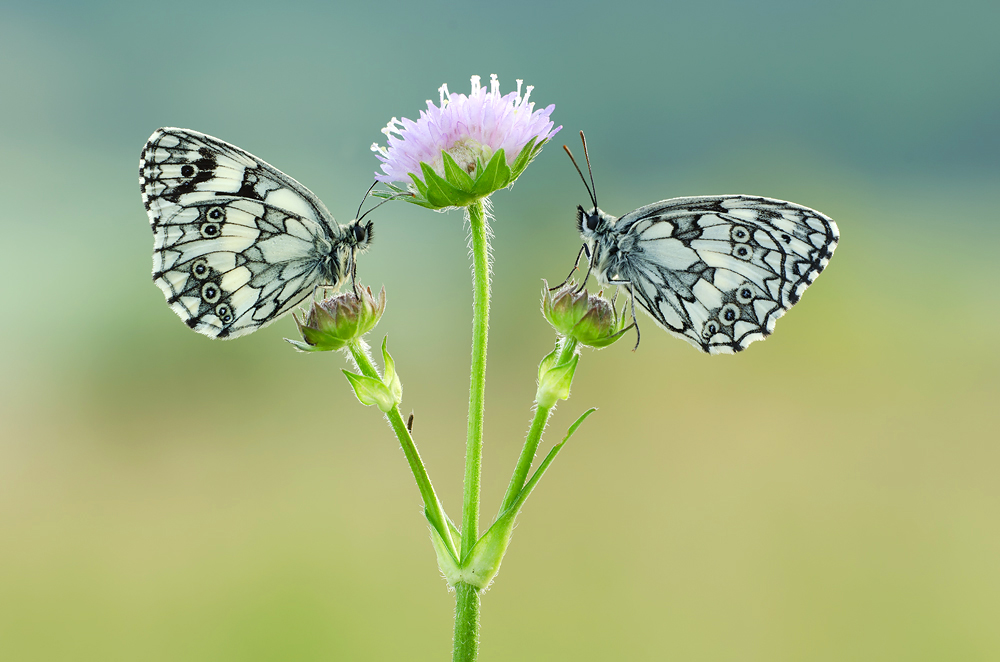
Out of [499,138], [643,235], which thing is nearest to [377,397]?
[499,138]

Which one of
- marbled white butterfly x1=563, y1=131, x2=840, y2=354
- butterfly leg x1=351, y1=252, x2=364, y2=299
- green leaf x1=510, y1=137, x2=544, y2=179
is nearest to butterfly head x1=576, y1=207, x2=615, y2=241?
marbled white butterfly x1=563, y1=131, x2=840, y2=354

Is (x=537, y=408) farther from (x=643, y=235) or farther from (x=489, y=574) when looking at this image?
(x=643, y=235)

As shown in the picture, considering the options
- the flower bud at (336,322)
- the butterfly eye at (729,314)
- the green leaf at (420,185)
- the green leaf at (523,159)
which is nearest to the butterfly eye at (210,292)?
the flower bud at (336,322)

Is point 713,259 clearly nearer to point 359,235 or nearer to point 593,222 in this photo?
point 593,222

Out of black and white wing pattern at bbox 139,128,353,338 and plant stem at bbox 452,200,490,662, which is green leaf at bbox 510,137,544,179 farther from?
black and white wing pattern at bbox 139,128,353,338

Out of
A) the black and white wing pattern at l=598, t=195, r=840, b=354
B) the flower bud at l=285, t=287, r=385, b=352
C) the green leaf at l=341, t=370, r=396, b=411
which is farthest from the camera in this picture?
the black and white wing pattern at l=598, t=195, r=840, b=354

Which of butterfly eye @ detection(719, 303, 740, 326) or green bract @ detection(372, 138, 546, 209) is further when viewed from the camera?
butterfly eye @ detection(719, 303, 740, 326)

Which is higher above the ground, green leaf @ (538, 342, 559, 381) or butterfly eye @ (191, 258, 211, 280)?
butterfly eye @ (191, 258, 211, 280)
